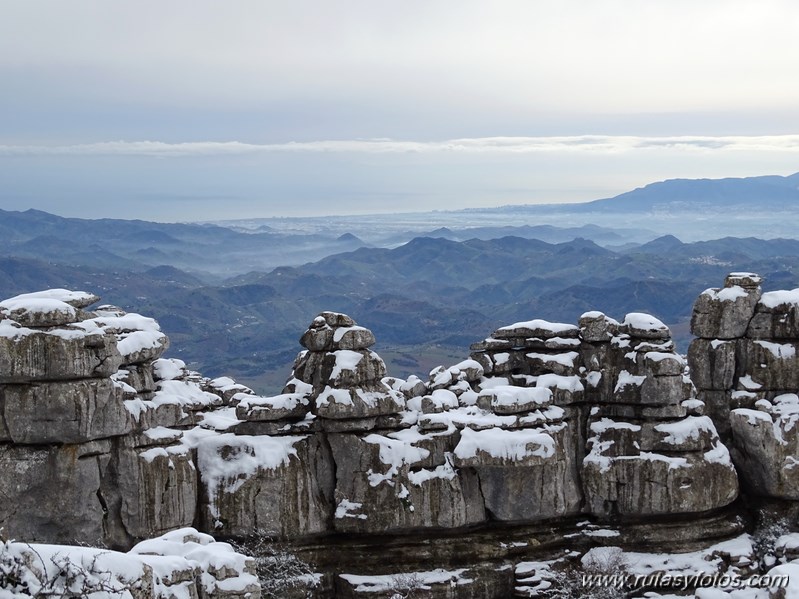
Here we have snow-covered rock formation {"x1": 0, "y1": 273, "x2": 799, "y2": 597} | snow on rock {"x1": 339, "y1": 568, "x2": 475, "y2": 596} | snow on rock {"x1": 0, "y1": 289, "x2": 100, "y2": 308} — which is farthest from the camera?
snow on rock {"x1": 339, "y1": 568, "x2": 475, "y2": 596}

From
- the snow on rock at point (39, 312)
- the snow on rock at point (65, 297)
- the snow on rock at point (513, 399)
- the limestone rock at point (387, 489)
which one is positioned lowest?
the limestone rock at point (387, 489)

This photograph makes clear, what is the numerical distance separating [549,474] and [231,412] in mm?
18709

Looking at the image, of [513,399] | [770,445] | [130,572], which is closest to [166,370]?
[513,399]

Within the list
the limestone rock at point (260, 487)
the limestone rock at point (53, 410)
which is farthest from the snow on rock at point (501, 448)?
the limestone rock at point (53, 410)

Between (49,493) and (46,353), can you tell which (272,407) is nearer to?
(49,493)

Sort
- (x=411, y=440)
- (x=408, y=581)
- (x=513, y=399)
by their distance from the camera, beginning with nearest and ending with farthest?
(x=408, y=581) < (x=411, y=440) < (x=513, y=399)

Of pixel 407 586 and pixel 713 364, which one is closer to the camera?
pixel 407 586

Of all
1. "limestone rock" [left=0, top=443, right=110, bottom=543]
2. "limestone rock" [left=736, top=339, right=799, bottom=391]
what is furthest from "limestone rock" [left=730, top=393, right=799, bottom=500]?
"limestone rock" [left=0, top=443, right=110, bottom=543]

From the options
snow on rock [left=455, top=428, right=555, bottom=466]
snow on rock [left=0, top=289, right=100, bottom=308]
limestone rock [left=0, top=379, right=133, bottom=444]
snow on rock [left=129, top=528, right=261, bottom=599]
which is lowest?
snow on rock [left=455, top=428, right=555, bottom=466]

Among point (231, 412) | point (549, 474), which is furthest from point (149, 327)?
point (549, 474)

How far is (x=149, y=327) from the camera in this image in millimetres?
66125

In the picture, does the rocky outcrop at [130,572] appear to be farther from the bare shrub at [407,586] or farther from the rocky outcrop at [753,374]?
the rocky outcrop at [753,374]

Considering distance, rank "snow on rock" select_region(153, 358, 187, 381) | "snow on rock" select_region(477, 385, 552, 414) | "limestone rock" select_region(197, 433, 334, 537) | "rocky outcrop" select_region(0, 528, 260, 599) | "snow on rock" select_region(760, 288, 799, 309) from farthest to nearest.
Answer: "snow on rock" select_region(760, 288, 799, 309) < "snow on rock" select_region(477, 385, 552, 414) < "snow on rock" select_region(153, 358, 187, 381) < "limestone rock" select_region(197, 433, 334, 537) < "rocky outcrop" select_region(0, 528, 260, 599)

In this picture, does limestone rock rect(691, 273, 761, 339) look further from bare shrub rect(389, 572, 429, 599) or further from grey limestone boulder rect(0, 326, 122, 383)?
grey limestone boulder rect(0, 326, 122, 383)
